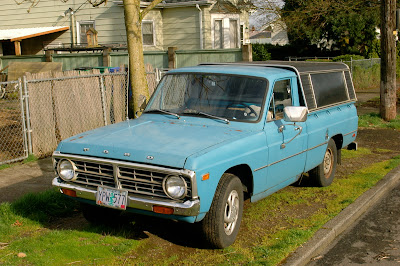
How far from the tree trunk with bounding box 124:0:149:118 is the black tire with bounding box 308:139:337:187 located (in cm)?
409

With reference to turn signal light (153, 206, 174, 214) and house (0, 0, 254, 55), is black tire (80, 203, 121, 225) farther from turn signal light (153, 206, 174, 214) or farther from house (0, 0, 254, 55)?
house (0, 0, 254, 55)

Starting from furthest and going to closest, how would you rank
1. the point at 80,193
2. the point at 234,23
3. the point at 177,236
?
the point at 234,23, the point at 177,236, the point at 80,193

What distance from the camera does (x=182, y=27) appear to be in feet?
76.8

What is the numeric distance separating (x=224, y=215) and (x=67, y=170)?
1.70 m

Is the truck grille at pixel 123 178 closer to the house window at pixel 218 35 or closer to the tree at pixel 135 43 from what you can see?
the tree at pixel 135 43

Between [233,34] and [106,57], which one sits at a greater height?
[233,34]

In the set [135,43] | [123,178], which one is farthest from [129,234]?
[135,43]

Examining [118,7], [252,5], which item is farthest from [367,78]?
[118,7]

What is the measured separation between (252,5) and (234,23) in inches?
121

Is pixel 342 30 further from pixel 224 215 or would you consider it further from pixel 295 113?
pixel 224 215

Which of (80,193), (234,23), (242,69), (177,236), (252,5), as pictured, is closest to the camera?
(80,193)

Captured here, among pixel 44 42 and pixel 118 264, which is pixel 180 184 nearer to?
pixel 118 264

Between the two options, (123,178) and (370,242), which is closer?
(123,178)

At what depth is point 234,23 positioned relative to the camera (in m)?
24.7
